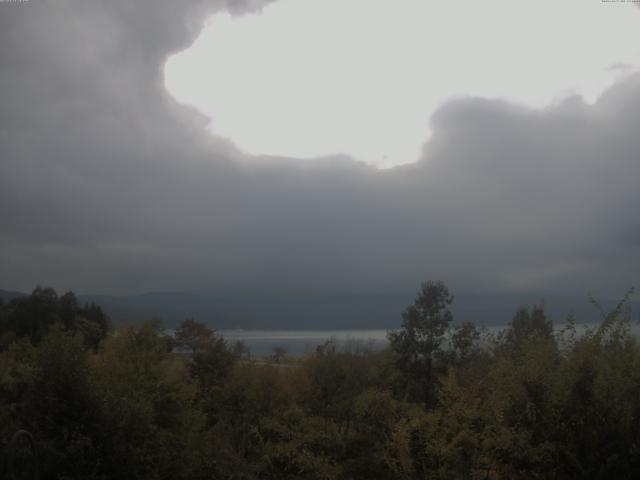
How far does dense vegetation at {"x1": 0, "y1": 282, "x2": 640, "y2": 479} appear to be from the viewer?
1459 centimetres

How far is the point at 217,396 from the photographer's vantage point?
90.8 feet

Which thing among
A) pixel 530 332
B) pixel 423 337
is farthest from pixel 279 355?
pixel 530 332

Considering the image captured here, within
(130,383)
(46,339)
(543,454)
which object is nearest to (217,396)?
(130,383)

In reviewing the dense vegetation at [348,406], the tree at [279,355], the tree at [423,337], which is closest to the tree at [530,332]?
the dense vegetation at [348,406]

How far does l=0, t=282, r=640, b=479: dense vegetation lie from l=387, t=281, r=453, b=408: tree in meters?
0.06

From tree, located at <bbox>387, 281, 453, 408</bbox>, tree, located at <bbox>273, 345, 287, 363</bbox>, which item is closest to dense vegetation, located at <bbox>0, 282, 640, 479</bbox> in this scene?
tree, located at <bbox>387, 281, 453, 408</bbox>

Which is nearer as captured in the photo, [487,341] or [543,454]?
[543,454]

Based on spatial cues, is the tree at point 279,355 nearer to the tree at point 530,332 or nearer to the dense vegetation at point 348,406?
the dense vegetation at point 348,406

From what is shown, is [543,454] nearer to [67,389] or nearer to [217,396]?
[67,389]

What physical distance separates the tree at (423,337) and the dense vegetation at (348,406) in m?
0.06

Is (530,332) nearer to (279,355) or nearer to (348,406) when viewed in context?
(348,406)

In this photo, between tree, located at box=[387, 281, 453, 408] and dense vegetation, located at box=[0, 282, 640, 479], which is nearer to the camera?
dense vegetation, located at box=[0, 282, 640, 479]

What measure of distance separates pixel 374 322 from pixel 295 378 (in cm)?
14651

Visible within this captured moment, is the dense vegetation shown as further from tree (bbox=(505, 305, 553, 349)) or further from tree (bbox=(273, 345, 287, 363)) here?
tree (bbox=(273, 345, 287, 363))
